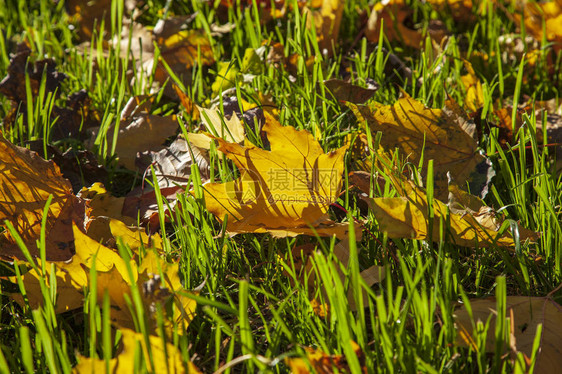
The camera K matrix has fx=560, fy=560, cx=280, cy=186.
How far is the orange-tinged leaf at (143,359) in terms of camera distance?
2.57 feet

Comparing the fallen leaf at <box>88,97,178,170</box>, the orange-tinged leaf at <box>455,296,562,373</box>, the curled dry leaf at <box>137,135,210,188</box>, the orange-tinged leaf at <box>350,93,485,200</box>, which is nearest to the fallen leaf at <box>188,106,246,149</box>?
the curled dry leaf at <box>137,135,210,188</box>

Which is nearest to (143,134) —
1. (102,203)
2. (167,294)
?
(102,203)

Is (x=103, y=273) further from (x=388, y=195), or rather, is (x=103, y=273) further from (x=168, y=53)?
(x=168, y=53)


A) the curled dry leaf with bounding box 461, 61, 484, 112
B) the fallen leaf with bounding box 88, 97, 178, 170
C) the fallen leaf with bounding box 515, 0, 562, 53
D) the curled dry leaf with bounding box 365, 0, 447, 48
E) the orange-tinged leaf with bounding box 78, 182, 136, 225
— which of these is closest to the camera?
the orange-tinged leaf with bounding box 78, 182, 136, 225

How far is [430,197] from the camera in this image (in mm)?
1019

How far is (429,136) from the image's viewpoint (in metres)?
1.33

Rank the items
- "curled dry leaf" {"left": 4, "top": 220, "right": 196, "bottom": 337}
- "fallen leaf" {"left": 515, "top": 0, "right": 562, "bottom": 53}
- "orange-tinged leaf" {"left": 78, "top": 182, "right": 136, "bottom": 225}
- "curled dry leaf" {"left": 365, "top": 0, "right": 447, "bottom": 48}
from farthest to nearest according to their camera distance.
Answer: "curled dry leaf" {"left": 365, "top": 0, "right": 447, "bottom": 48} < "fallen leaf" {"left": 515, "top": 0, "right": 562, "bottom": 53} < "orange-tinged leaf" {"left": 78, "top": 182, "right": 136, "bottom": 225} < "curled dry leaf" {"left": 4, "top": 220, "right": 196, "bottom": 337}

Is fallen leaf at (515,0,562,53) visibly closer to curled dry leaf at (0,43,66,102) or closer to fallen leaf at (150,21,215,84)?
fallen leaf at (150,21,215,84)

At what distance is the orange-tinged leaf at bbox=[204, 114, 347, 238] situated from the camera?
110 centimetres

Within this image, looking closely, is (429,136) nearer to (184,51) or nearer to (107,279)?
(107,279)

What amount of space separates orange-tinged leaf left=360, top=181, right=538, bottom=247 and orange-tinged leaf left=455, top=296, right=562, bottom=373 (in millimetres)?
144

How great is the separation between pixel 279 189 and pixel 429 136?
1.41 feet

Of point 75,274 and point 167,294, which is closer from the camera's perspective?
point 167,294

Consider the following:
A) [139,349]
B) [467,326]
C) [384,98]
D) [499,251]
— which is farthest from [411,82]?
[139,349]
